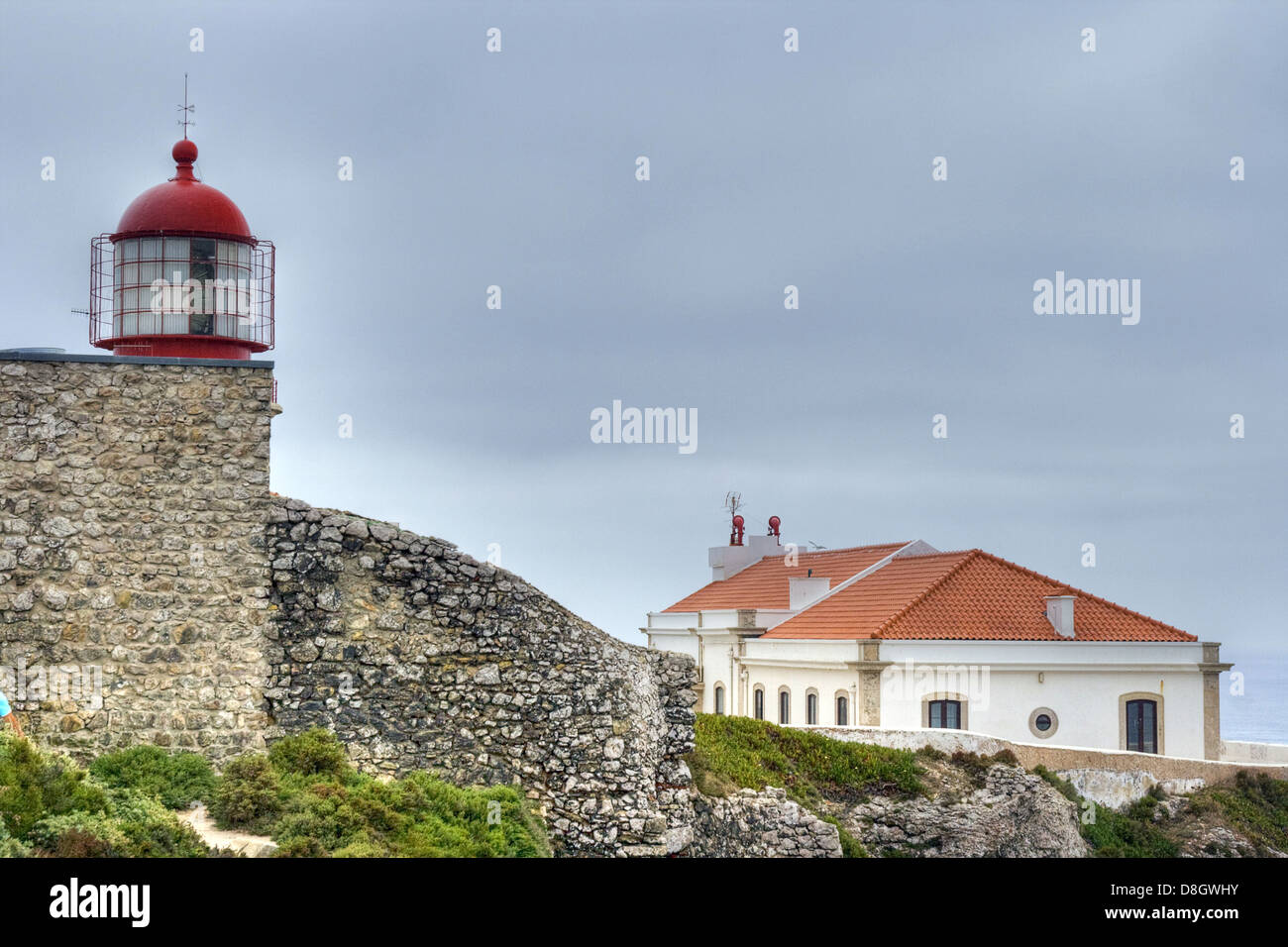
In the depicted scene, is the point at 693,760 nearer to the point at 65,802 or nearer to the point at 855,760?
the point at 855,760

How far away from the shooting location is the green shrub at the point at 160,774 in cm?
1325

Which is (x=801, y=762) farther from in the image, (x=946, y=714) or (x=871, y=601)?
(x=871, y=601)

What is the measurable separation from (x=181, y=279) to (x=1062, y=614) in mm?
27177

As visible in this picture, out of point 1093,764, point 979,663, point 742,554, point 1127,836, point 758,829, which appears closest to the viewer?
point 758,829

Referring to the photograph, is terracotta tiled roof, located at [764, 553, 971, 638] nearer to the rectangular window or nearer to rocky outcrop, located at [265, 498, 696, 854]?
the rectangular window

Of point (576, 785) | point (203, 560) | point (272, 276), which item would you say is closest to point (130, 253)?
point (272, 276)

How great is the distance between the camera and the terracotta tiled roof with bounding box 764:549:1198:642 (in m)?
36.3

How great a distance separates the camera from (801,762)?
23.7m

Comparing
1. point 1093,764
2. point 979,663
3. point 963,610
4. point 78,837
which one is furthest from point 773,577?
point 78,837

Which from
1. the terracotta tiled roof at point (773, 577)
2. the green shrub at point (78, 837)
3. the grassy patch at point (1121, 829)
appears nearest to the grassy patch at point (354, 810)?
the green shrub at point (78, 837)

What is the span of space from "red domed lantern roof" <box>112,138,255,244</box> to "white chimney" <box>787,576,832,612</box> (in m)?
27.6

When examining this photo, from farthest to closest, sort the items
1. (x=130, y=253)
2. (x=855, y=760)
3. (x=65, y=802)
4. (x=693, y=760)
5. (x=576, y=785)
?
(x=855, y=760) < (x=693, y=760) < (x=130, y=253) < (x=576, y=785) < (x=65, y=802)

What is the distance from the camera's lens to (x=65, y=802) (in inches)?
462

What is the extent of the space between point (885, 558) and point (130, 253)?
3031 centimetres
